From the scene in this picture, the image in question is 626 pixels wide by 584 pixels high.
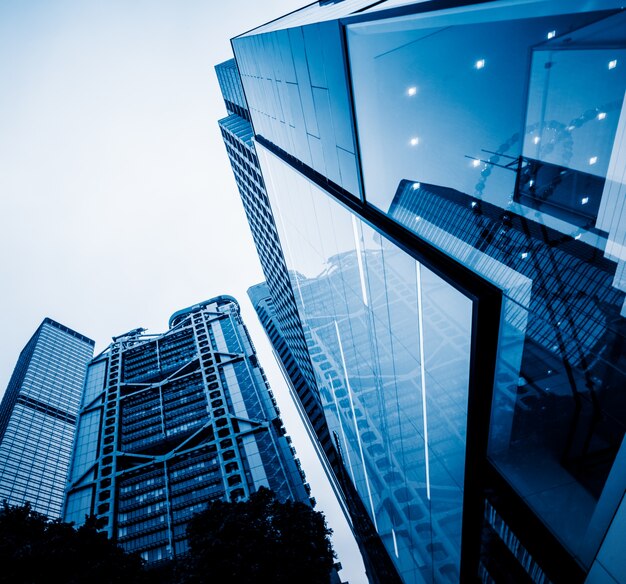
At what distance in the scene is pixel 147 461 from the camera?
77.7m

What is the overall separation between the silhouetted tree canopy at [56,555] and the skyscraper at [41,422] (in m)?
128

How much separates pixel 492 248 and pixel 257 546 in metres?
14.5

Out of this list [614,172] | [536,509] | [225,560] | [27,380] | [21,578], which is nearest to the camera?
[614,172]

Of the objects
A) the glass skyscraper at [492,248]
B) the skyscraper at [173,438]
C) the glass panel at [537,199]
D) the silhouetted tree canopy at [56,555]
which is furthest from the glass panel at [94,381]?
the glass panel at [537,199]

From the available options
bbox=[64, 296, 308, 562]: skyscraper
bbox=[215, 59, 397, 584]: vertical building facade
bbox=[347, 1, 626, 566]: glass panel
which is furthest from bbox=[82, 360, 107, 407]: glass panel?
bbox=[347, 1, 626, 566]: glass panel

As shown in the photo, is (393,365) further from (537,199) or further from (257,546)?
(257,546)

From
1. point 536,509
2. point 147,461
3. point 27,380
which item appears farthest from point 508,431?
point 27,380

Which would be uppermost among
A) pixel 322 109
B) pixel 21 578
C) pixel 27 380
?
pixel 27 380

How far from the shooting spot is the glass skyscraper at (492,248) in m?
3.85

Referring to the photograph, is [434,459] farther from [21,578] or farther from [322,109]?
[21,578]

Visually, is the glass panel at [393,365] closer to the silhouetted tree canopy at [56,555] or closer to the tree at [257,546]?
the tree at [257,546]

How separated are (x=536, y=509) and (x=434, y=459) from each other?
4.42m

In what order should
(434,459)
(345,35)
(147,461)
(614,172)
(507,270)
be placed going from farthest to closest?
(147,461)
(434,459)
(345,35)
(507,270)
(614,172)

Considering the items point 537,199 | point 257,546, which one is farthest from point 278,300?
point 537,199
